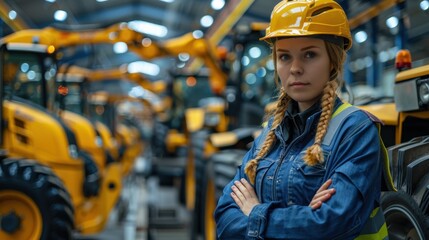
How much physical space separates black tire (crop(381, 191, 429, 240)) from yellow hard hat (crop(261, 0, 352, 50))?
0.87 metres

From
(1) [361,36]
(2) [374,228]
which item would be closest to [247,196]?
(2) [374,228]

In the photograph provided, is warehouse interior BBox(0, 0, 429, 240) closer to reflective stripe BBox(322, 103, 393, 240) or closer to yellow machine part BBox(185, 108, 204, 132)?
reflective stripe BBox(322, 103, 393, 240)

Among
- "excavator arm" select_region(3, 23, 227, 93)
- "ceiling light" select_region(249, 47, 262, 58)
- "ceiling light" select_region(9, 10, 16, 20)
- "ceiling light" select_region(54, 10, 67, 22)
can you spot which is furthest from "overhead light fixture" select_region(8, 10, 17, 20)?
"ceiling light" select_region(249, 47, 262, 58)

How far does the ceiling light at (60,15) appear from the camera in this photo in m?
3.83

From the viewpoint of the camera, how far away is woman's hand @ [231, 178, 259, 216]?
209cm

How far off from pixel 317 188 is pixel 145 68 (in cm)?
1195

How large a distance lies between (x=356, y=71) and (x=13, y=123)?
8.66 feet

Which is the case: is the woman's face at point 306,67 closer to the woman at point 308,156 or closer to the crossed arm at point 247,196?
the woman at point 308,156

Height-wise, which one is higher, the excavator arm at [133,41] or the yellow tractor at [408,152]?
the excavator arm at [133,41]

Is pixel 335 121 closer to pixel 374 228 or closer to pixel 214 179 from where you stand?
pixel 374 228

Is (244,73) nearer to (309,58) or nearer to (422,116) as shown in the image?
(422,116)

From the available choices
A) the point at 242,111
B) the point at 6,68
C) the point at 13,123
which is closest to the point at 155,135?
the point at 242,111

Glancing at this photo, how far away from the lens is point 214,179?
20.9 ft

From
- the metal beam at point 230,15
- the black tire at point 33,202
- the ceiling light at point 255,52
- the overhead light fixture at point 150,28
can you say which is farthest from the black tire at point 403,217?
the overhead light fixture at point 150,28
